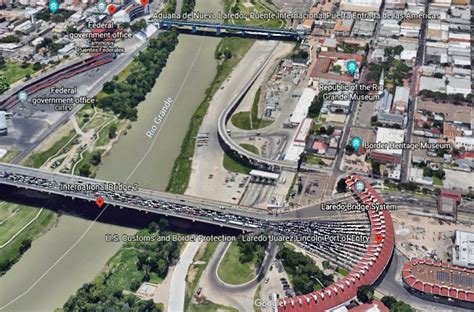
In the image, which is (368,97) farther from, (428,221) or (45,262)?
(45,262)

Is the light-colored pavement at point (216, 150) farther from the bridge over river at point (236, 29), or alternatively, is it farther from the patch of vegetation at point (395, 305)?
the patch of vegetation at point (395, 305)

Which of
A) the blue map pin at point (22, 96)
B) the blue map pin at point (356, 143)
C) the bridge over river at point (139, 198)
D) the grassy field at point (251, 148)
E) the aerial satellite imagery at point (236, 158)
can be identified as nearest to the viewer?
the aerial satellite imagery at point (236, 158)

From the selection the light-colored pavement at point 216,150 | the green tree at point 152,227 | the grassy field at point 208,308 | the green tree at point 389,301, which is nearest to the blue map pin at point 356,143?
the light-colored pavement at point 216,150

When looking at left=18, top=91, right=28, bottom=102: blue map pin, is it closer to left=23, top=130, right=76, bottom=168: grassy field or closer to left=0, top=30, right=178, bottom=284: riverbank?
left=0, top=30, right=178, bottom=284: riverbank

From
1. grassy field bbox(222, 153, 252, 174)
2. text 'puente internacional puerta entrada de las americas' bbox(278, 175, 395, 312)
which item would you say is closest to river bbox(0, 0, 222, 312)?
grassy field bbox(222, 153, 252, 174)

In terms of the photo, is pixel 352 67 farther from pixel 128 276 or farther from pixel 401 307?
pixel 128 276

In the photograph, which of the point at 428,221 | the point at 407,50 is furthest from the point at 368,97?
the point at 428,221

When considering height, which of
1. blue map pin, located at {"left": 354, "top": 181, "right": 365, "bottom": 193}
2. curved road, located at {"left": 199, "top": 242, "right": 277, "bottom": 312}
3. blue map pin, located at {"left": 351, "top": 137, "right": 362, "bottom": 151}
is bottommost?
curved road, located at {"left": 199, "top": 242, "right": 277, "bottom": 312}
